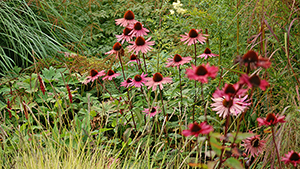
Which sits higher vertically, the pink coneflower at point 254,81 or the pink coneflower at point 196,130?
the pink coneflower at point 254,81

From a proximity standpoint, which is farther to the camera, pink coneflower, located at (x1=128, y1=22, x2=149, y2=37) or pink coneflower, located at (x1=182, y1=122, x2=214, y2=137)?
pink coneflower, located at (x1=128, y1=22, x2=149, y2=37)

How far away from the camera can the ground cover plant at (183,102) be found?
1.14m

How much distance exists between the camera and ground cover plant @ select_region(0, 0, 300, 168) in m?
1.14

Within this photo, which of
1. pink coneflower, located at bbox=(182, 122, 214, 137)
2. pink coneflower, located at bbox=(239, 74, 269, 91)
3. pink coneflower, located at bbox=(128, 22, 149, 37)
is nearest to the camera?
pink coneflower, located at bbox=(239, 74, 269, 91)

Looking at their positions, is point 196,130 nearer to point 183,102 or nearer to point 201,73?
point 201,73

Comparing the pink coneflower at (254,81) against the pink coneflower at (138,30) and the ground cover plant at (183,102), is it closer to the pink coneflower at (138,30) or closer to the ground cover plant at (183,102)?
the ground cover plant at (183,102)

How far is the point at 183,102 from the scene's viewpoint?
1.59 m

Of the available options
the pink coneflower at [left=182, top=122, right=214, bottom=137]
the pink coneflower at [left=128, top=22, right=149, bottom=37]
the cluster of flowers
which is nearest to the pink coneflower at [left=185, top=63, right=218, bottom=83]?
the cluster of flowers

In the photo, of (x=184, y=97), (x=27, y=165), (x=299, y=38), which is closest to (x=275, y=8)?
(x=299, y=38)

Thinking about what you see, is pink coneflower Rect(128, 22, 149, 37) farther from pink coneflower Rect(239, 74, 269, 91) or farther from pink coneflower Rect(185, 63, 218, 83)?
pink coneflower Rect(239, 74, 269, 91)

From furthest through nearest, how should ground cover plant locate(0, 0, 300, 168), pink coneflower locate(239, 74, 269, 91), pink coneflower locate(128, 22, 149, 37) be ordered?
1. pink coneflower locate(128, 22, 149, 37)
2. ground cover plant locate(0, 0, 300, 168)
3. pink coneflower locate(239, 74, 269, 91)

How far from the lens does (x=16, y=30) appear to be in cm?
308

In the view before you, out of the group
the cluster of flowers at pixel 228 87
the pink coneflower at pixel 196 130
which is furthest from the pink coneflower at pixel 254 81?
the pink coneflower at pixel 196 130

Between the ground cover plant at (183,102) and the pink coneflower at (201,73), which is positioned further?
the ground cover plant at (183,102)
